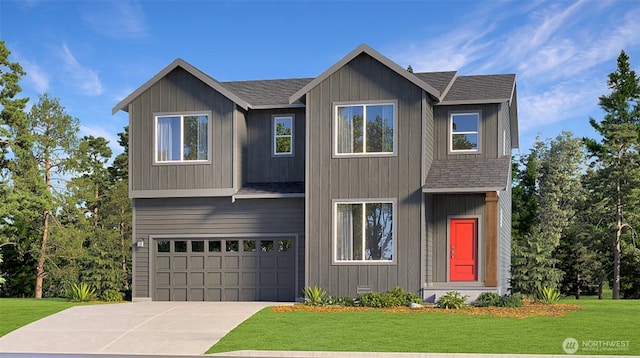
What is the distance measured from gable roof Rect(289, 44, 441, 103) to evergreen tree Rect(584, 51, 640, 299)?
2156 centimetres

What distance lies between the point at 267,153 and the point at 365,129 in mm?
4025

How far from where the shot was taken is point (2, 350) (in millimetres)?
17781

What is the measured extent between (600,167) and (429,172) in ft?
85.4

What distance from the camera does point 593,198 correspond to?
145 feet

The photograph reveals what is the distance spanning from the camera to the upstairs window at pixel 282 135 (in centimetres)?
2711

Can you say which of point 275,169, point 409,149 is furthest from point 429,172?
point 275,169

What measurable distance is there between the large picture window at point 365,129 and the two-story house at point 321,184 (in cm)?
3

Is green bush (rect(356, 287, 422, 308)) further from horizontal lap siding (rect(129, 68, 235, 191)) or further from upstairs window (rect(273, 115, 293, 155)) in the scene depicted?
upstairs window (rect(273, 115, 293, 155))

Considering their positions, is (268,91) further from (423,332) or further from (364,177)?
(423,332)

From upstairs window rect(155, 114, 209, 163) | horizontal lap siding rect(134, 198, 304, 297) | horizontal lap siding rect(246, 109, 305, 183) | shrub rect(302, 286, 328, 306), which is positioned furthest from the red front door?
upstairs window rect(155, 114, 209, 163)

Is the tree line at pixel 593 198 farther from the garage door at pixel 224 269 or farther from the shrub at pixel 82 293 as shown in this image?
the shrub at pixel 82 293

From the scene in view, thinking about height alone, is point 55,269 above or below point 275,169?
below

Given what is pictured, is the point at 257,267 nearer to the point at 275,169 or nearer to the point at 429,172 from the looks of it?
the point at 275,169

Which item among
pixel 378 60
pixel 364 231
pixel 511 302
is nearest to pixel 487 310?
pixel 511 302
